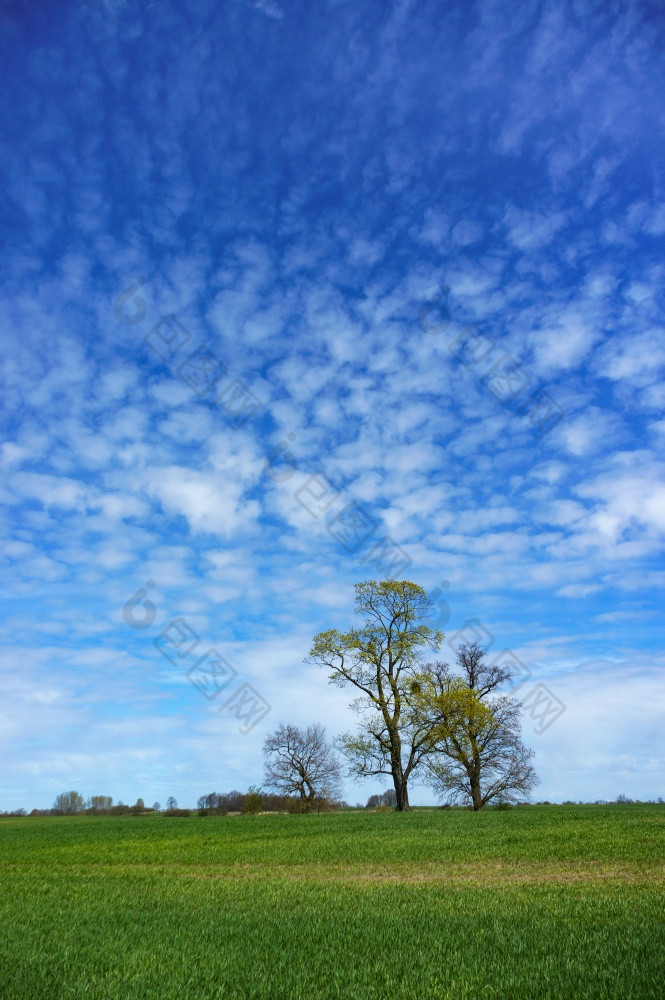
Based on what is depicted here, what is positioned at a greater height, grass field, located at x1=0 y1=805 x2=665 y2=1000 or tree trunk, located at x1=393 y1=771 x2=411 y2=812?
tree trunk, located at x1=393 y1=771 x2=411 y2=812

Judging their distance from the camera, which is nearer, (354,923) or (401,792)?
(354,923)

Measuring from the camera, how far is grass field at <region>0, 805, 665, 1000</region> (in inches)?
242

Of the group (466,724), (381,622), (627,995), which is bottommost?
(627,995)

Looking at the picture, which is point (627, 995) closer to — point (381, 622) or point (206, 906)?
point (206, 906)

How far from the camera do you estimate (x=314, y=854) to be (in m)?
18.8

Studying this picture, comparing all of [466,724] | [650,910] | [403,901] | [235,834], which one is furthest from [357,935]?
[466,724]

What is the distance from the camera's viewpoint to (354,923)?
866 cm

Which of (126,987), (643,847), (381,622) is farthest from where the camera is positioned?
(381,622)

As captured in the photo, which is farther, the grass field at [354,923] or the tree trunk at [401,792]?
the tree trunk at [401,792]

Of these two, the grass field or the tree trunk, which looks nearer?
the grass field

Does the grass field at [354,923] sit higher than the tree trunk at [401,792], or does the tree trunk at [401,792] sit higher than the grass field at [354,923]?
the tree trunk at [401,792]

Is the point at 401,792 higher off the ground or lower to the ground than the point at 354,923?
higher

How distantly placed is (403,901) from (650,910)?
3855 mm

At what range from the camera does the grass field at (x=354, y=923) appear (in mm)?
6152
